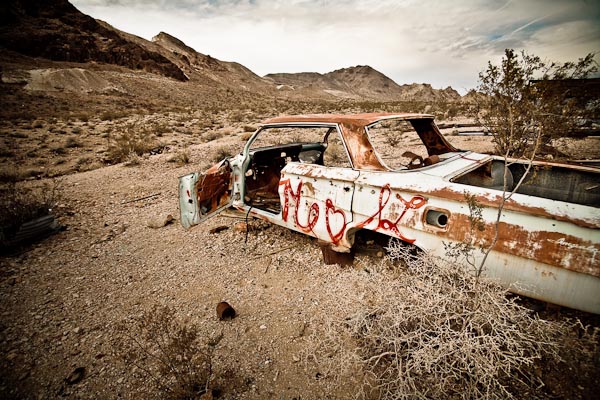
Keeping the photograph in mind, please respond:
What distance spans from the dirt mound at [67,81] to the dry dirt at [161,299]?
31007 mm

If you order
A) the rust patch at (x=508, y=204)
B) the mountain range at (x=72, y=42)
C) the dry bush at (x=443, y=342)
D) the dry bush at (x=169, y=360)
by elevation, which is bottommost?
the dry bush at (x=169, y=360)

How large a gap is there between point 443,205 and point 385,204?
428 mm

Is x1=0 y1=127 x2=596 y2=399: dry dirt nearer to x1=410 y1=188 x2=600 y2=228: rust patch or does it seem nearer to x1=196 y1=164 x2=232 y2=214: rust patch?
x1=196 y1=164 x2=232 y2=214: rust patch

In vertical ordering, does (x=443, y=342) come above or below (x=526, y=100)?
below

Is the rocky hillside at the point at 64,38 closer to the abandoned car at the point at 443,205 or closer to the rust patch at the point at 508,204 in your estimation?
the abandoned car at the point at 443,205

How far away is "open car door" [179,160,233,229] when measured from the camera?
3648mm

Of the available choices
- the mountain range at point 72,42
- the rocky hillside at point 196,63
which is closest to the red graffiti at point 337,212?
the mountain range at point 72,42

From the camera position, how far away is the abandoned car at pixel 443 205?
1.69 metres

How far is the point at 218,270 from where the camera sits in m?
3.27

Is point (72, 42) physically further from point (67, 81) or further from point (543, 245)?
point (543, 245)

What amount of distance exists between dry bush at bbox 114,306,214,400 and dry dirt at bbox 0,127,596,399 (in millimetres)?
60

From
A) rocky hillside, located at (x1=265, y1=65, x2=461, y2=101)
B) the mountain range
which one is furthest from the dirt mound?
rocky hillside, located at (x1=265, y1=65, x2=461, y2=101)

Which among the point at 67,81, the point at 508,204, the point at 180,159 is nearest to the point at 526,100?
the point at 508,204

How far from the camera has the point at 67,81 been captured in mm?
28031
